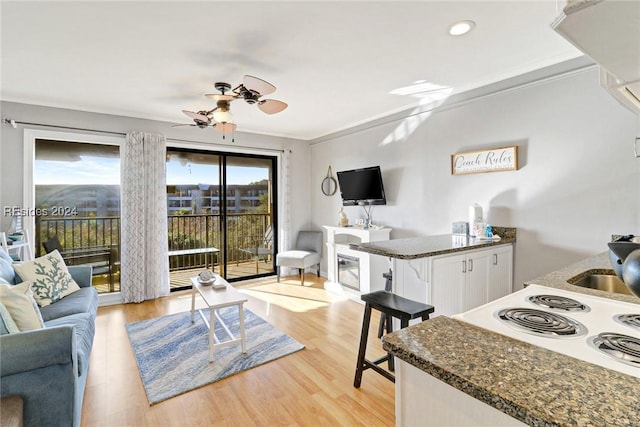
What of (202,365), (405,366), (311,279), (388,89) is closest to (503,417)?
(405,366)

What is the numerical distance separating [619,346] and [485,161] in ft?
8.68

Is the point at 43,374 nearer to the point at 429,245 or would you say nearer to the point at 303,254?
the point at 429,245

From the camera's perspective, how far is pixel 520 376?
25.6 inches

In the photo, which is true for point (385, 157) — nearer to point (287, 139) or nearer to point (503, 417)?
point (287, 139)

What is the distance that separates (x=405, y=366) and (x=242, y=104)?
3.64 meters

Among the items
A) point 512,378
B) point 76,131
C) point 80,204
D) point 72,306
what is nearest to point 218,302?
point 72,306

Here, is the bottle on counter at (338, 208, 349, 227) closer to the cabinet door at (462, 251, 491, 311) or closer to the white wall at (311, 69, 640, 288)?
the white wall at (311, 69, 640, 288)

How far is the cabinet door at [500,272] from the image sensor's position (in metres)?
2.79

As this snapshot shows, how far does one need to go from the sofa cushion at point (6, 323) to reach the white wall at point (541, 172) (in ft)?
11.9

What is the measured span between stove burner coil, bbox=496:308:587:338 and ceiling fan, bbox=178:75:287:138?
84.9 inches

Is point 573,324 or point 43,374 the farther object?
point 43,374

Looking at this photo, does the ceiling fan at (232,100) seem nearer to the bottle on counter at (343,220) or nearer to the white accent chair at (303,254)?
the bottle on counter at (343,220)

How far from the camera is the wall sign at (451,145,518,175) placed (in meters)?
2.91

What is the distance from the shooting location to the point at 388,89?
3316 millimetres
